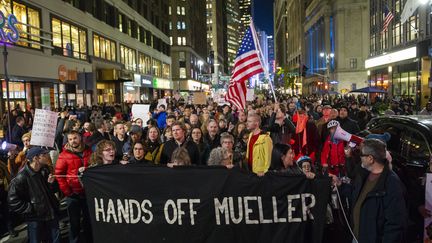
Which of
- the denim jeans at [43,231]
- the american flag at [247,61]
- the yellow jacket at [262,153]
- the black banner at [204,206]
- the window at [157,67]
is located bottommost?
the denim jeans at [43,231]

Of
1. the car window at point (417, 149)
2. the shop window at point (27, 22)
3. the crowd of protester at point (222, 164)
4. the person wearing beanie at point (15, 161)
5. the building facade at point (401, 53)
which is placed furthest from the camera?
the building facade at point (401, 53)

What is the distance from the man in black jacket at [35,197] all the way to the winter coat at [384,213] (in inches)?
159

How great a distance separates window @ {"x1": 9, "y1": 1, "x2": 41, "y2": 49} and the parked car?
19.9 metres

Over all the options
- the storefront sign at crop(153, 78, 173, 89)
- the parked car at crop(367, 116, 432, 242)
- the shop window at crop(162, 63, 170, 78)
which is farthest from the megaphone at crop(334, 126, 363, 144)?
the shop window at crop(162, 63, 170, 78)

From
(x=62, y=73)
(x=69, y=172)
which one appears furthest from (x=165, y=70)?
(x=69, y=172)

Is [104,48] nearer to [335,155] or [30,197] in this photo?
[335,155]

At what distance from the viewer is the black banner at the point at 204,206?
16.3ft

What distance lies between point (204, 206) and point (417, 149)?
3437 millimetres

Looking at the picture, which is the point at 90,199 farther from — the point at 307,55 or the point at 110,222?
the point at 307,55

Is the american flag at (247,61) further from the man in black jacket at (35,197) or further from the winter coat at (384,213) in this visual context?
the winter coat at (384,213)

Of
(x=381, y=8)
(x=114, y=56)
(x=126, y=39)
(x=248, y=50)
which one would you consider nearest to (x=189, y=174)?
(x=248, y=50)

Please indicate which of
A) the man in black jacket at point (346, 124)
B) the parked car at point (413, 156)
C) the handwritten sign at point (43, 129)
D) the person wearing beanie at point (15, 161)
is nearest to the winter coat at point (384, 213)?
the parked car at point (413, 156)

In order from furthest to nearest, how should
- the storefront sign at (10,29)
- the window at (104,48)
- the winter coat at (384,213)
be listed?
the window at (104,48) < the storefront sign at (10,29) < the winter coat at (384,213)

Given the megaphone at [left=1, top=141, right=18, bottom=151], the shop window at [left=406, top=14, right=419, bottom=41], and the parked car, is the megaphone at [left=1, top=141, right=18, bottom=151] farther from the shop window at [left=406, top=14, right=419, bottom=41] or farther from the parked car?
the shop window at [left=406, top=14, right=419, bottom=41]
